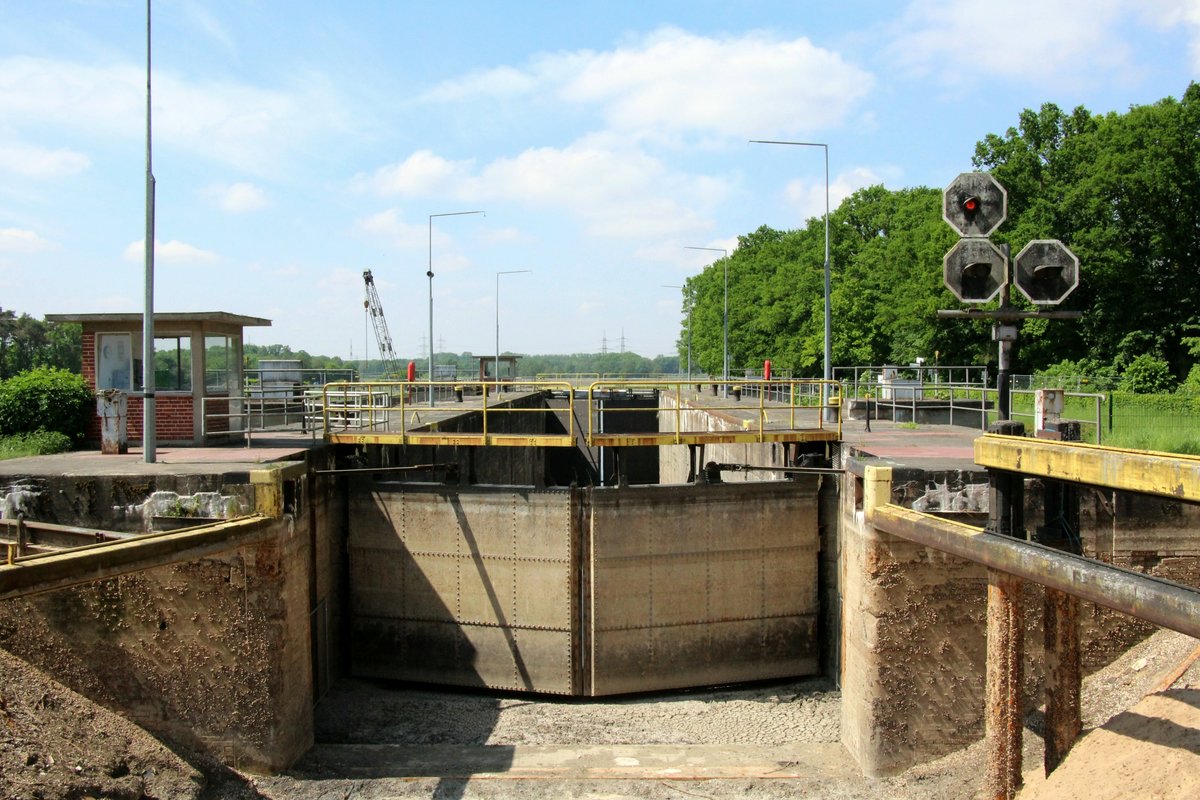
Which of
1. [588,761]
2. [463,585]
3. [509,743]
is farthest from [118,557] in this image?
[463,585]

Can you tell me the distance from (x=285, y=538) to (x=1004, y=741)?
8.89m

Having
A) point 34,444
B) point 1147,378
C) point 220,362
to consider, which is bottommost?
point 34,444

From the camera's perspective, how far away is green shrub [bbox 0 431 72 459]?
1558 cm

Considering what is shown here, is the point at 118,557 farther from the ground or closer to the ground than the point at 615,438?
closer to the ground

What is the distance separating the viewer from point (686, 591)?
1454 cm

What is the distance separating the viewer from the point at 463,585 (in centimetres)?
1477

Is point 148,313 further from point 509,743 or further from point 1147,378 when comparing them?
point 1147,378

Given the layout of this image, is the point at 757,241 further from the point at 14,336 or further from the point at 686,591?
the point at 686,591

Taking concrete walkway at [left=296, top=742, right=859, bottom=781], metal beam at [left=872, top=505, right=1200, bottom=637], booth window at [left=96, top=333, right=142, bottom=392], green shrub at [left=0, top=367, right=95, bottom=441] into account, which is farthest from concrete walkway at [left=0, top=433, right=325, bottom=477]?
metal beam at [left=872, top=505, right=1200, bottom=637]

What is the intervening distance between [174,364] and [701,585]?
32.8 ft

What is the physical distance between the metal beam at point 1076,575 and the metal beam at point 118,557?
7750mm

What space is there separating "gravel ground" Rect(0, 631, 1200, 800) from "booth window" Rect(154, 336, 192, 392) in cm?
605

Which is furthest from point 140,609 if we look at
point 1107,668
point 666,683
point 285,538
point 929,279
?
point 929,279

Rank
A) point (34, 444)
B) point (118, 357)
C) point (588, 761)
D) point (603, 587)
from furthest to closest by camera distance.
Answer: point (118, 357) < point (34, 444) < point (603, 587) < point (588, 761)
